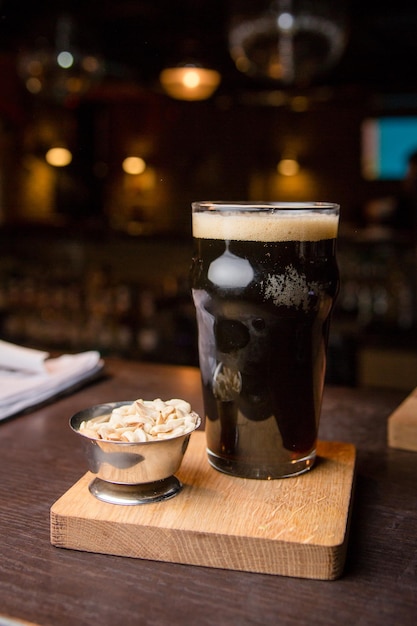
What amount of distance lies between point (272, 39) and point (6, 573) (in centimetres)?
223

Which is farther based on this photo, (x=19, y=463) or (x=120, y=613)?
(x=19, y=463)

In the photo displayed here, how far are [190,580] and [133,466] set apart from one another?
134mm

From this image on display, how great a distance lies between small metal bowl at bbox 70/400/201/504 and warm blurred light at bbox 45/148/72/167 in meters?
5.11

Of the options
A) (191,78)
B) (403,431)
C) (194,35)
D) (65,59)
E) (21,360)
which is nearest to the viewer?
(403,431)

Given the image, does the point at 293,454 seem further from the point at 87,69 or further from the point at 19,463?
the point at 87,69

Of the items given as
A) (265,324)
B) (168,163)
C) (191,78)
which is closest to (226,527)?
(265,324)

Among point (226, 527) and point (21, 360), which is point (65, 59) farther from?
point (226, 527)

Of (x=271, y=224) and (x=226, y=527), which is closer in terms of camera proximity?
(x=226, y=527)

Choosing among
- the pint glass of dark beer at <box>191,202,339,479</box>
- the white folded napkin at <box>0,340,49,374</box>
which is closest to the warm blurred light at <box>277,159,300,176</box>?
the white folded napkin at <box>0,340,49,374</box>

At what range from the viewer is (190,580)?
0.61m

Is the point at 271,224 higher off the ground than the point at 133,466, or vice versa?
the point at 271,224

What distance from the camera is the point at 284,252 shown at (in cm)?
77

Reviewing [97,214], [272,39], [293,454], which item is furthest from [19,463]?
[97,214]

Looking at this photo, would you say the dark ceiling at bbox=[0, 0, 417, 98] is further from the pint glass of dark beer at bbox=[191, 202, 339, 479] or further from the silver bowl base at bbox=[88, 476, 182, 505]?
the silver bowl base at bbox=[88, 476, 182, 505]
